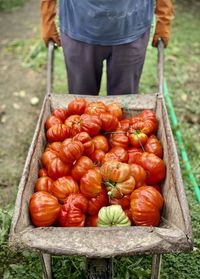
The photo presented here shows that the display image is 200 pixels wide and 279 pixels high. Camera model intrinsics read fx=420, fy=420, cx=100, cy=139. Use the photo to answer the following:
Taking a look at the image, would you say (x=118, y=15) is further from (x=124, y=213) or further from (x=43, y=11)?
(x=124, y=213)

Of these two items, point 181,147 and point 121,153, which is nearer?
point 121,153

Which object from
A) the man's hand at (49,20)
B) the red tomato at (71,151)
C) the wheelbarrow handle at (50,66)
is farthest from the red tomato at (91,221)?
the man's hand at (49,20)

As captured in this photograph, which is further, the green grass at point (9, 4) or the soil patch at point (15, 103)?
the green grass at point (9, 4)

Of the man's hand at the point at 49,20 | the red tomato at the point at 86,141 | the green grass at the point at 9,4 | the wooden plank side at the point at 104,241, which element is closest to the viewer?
the wooden plank side at the point at 104,241

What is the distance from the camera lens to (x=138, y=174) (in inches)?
87.1

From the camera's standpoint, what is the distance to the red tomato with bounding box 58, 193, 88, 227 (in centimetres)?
203

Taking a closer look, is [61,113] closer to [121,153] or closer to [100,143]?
[100,143]

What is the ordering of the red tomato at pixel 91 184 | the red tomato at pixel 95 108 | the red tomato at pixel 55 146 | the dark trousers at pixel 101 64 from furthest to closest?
1. the dark trousers at pixel 101 64
2. the red tomato at pixel 95 108
3. the red tomato at pixel 55 146
4. the red tomato at pixel 91 184

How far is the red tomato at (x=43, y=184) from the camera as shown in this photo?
2201 millimetres

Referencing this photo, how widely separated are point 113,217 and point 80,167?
1.15 ft

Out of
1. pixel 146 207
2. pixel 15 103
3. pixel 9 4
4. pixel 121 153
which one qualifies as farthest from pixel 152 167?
pixel 9 4

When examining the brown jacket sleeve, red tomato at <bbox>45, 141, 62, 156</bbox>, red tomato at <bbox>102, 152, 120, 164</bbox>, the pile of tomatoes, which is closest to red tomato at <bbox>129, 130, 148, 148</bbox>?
the pile of tomatoes

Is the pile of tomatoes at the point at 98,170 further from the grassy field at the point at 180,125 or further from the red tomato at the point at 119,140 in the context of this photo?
the grassy field at the point at 180,125

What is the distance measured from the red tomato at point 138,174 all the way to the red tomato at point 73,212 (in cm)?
31
